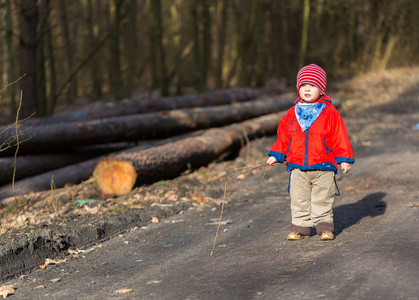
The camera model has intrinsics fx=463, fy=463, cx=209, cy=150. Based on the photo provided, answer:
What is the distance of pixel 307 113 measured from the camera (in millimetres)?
4293

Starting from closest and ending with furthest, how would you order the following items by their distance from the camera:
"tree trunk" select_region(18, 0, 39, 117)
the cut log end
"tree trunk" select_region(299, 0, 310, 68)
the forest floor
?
1. the forest floor
2. the cut log end
3. "tree trunk" select_region(18, 0, 39, 117)
4. "tree trunk" select_region(299, 0, 310, 68)

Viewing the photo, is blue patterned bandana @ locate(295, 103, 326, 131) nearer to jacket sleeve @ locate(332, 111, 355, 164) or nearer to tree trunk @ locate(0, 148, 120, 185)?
jacket sleeve @ locate(332, 111, 355, 164)

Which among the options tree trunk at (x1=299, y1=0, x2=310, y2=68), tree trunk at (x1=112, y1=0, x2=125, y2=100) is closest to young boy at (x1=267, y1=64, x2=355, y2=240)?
tree trunk at (x1=112, y1=0, x2=125, y2=100)

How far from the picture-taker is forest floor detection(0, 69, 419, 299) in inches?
133

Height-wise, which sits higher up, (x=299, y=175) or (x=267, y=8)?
(x=267, y=8)

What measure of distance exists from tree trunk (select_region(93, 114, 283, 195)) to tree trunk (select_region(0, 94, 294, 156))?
2.95ft

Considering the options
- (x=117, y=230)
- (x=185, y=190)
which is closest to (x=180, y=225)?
(x=117, y=230)

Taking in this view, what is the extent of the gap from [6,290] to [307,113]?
9.86ft

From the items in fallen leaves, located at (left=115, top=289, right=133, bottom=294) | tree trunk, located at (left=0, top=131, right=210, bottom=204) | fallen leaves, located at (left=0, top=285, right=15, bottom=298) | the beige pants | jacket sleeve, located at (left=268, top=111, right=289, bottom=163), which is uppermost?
jacket sleeve, located at (left=268, top=111, right=289, bottom=163)

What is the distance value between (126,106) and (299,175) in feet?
19.9

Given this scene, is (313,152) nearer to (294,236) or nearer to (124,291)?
(294,236)

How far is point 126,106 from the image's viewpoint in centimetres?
970

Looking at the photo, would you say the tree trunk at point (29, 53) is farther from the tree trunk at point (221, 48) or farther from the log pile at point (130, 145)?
the tree trunk at point (221, 48)

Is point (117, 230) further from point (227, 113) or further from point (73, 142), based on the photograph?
point (227, 113)
